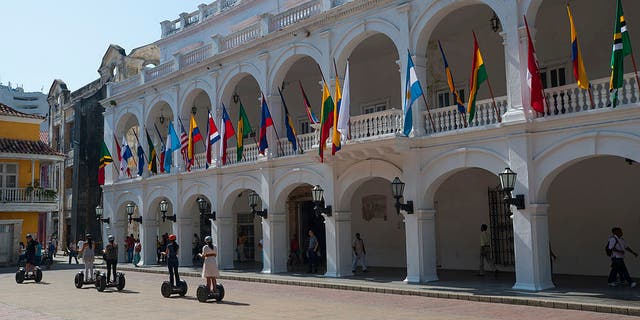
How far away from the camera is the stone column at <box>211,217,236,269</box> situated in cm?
2628

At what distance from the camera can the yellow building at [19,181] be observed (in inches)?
1355

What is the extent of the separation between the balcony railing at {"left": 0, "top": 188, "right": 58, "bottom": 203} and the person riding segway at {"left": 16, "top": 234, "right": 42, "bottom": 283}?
11.9 m

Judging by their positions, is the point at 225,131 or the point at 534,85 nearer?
the point at 534,85

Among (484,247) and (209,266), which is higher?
(484,247)

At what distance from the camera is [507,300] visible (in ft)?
47.8

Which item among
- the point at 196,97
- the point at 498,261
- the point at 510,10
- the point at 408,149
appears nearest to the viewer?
the point at 510,10

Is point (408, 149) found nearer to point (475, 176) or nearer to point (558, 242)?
point (475, 176)

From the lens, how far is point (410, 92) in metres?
18.0

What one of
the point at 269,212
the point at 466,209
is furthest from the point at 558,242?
the point at 269,212

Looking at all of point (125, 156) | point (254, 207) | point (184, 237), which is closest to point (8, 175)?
point (125, 156)

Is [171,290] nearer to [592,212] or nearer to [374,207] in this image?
[374,207]

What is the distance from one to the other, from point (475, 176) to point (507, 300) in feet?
26.1

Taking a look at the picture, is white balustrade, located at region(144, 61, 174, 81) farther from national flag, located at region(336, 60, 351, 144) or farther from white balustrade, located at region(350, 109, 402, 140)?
national flag, located at region(336, 60, 351, 144)

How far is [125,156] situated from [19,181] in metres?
8.63
